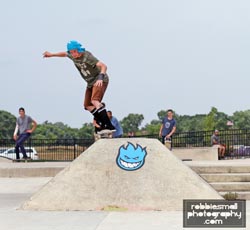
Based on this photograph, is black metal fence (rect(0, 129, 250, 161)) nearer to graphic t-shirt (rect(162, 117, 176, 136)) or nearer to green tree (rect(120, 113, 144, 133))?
graphic t-shirt (rect(162, 117, 176, 136))

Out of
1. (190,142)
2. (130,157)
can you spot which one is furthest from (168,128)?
(130,157)

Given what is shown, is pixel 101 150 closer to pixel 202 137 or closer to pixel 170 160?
pixel 170 160

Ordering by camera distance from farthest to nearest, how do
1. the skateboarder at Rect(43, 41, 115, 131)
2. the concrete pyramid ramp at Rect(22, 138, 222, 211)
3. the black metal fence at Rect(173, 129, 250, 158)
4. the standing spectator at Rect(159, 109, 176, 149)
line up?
the black metal fence at Rect(173, 129, 250, 158), the standing spectator at Rect(159, 109, 176, 149), the skateboarder at Rect(43, 41, 115, 131), the concrete pyramid ramp at Rect(22, 138, 222, 211)

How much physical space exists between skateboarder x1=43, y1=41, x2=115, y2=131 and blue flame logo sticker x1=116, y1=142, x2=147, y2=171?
111cm

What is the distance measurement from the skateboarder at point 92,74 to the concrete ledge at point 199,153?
1042cm

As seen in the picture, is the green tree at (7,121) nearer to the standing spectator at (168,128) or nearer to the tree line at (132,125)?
the tree line at (132,125)

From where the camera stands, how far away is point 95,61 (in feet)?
35.7

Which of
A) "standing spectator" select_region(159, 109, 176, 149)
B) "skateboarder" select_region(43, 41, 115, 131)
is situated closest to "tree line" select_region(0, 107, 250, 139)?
"standing spectator" select_region(159, 109, 176, 149)

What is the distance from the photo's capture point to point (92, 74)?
36.2ft

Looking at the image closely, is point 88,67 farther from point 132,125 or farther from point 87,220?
point 132,125

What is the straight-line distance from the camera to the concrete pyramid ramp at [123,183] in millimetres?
9648

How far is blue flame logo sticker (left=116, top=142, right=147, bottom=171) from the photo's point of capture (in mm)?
9945

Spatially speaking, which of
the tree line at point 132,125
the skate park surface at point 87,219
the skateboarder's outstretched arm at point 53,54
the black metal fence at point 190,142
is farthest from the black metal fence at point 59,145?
the tree line at point 132,125

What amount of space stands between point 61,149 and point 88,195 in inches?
707
